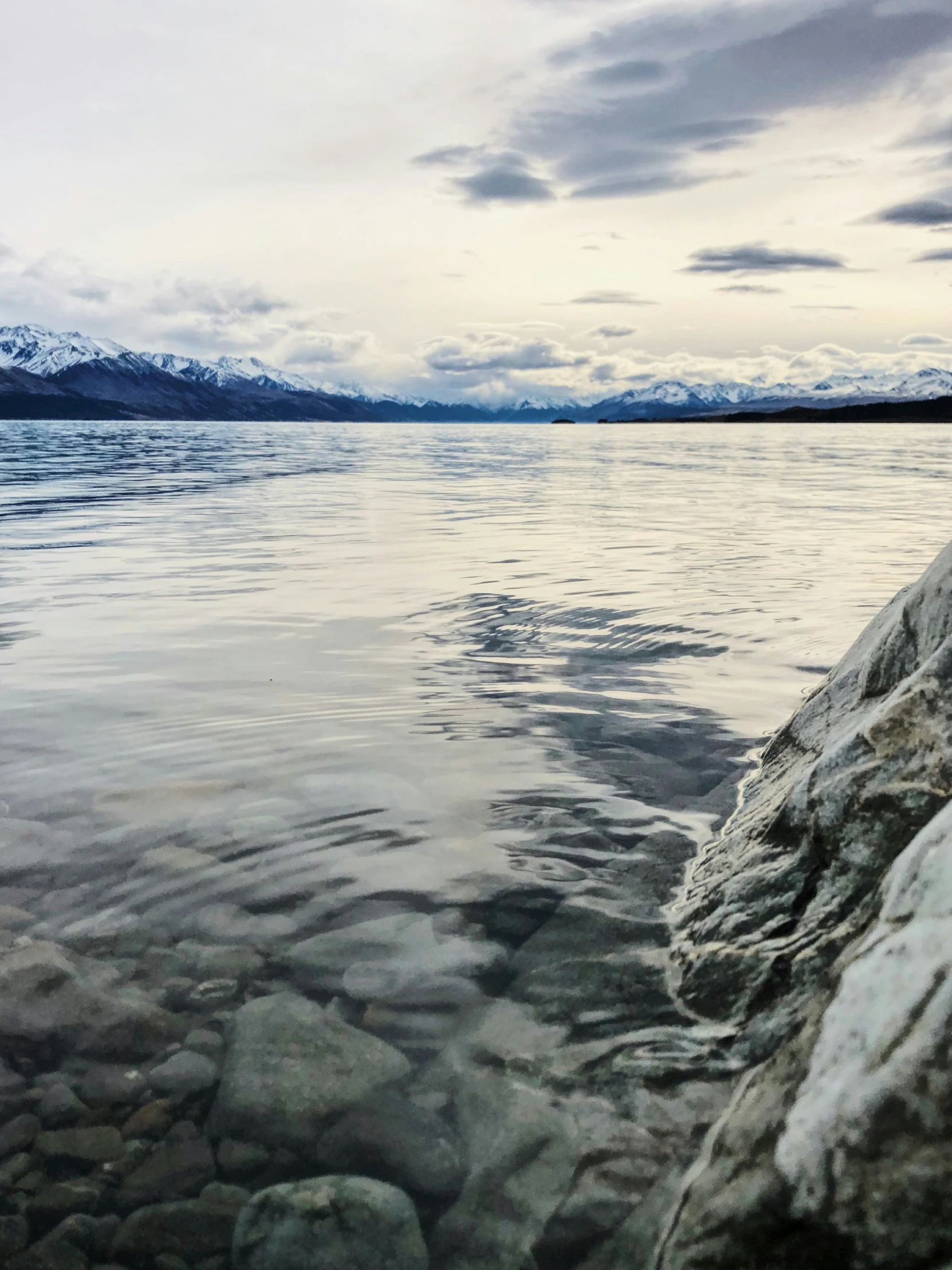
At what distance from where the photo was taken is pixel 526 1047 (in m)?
3.69

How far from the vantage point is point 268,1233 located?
287 cm

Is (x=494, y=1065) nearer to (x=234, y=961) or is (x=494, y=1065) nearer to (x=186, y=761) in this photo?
(x=234, y=961)

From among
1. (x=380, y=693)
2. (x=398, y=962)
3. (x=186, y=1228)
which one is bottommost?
(x=186, y=1228)

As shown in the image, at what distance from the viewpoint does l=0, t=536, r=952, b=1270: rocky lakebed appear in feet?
7.61

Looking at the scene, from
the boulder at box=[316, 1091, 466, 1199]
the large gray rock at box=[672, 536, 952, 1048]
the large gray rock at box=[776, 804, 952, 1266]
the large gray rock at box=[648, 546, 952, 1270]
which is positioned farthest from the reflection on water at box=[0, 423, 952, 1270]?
the large gray rock at box=[776, 804, 952, 1266]

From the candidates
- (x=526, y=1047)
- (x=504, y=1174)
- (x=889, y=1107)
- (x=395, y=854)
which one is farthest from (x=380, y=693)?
(x=889, y=1107)

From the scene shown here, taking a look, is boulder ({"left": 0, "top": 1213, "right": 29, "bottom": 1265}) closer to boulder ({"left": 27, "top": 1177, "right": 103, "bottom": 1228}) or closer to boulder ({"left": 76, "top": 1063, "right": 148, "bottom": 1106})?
boulder ({"left": 27, "top": 1177, "right": 103, "bottom": 1228})

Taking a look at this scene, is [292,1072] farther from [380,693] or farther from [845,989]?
[380,693]

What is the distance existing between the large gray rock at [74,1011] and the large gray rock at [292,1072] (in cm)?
38

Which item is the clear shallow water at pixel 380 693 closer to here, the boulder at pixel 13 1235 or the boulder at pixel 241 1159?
the boulder at pixel 241 1159

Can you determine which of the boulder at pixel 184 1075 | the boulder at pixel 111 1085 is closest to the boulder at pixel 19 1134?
the boulder at pixel 111 1085

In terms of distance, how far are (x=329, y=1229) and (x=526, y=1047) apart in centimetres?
111

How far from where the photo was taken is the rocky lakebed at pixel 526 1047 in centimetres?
232

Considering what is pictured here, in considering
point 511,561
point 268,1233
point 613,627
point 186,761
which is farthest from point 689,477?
point 268,1233
